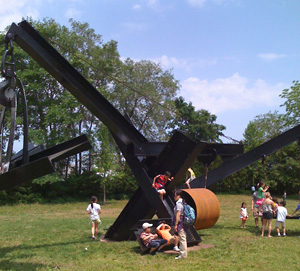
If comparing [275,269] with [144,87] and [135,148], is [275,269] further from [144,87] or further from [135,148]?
[144,87]

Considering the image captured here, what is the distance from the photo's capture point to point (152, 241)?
9273 mm

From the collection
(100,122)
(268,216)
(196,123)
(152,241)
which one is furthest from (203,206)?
(196,123)

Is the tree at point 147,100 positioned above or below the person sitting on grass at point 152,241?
above

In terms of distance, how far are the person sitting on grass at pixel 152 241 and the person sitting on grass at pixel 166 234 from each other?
116mm

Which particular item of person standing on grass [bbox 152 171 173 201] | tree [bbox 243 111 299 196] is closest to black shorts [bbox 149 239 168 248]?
person standing on grass [bbox 152 171 173 201]

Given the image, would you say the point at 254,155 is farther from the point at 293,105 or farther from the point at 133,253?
the point at 293,105

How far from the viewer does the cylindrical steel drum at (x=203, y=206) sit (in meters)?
10.8

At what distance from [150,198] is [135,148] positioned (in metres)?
1.50

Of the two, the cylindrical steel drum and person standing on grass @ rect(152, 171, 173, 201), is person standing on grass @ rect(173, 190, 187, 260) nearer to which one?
person standing on grass @ rect(152, 171, 173, 201)

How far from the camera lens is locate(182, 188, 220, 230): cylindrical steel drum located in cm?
1082

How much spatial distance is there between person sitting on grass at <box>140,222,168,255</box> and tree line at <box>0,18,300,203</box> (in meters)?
20.2

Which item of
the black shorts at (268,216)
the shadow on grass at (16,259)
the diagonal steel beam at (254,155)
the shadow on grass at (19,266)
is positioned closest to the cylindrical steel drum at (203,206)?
the diagonal steel beam at (254,155)

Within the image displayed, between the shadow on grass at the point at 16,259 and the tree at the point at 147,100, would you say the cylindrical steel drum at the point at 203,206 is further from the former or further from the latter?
the tree at the point at 147,100

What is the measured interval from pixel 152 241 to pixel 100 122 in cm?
2758
